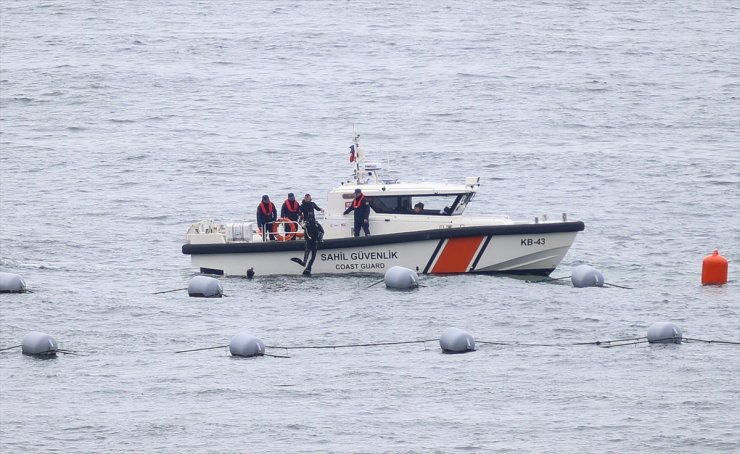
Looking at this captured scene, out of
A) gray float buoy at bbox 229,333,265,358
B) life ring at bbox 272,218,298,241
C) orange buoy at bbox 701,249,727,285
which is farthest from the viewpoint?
life ring at bbox 272,218,298,241

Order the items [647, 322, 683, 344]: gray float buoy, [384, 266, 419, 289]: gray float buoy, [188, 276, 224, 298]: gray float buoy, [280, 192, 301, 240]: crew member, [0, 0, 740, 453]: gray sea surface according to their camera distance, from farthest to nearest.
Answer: [280, 192, 301, 240]: crew member, [188, 276, 224, 298]: gray float buoy, [384, 266, 419, 289]: gray float buoy, [647, 322, 683, 344]: gray float buoy, [0, 0, 740, 453]: gray sea surface

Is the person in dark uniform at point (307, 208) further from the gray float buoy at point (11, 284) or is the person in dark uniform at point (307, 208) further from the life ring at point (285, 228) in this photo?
the gray float buoy at point (11, 284)

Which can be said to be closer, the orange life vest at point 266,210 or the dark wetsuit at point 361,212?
the dark wetsuit at point 361,212

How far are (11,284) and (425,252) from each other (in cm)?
790

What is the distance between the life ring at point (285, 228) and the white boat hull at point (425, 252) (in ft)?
1.50

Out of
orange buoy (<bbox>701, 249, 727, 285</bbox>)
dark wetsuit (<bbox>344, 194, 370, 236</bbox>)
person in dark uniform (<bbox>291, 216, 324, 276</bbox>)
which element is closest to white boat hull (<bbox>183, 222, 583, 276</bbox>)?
person in dark uniform (<bbox>291, 216, 324, 276</bbox>)

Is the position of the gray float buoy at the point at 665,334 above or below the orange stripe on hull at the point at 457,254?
below

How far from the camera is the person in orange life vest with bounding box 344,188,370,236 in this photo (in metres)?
28.7

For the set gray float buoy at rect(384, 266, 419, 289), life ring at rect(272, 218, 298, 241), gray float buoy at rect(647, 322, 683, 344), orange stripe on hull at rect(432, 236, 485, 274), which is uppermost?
life ring at rect(272, 218, 298, 241)

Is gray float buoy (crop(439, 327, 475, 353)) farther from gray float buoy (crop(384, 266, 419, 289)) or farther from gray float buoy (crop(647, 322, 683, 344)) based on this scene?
gray float buoy (crop(384, 266, 419, 289))

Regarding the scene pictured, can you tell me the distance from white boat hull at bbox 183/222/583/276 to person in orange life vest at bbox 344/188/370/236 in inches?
11.6

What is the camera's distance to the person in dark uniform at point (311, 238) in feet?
93.9

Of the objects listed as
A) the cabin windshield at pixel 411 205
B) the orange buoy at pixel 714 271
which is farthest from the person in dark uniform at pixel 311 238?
the orange buoy at pixel 714 271

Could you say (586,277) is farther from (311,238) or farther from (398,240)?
(311,238)
